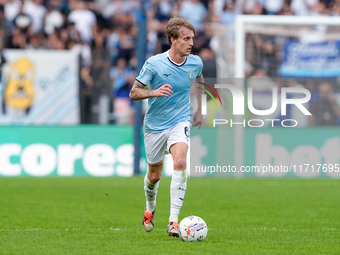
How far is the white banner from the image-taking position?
15750 mm

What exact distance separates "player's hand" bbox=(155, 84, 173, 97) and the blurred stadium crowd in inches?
355

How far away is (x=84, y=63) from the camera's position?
15.9 meters

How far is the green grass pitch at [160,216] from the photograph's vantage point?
19.8ft

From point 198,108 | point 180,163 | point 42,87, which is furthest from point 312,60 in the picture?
point 180,163

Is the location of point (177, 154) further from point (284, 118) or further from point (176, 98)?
point (284, 118)

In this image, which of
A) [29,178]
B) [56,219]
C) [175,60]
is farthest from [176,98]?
[29,178]

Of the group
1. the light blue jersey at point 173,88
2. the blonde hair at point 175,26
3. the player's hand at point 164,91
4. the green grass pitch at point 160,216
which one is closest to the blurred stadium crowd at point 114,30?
the green grass pitch at point 160,216

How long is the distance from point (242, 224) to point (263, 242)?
5.16 feet

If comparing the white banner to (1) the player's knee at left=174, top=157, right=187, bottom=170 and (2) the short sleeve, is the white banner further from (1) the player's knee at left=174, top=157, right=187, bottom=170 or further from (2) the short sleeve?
(1) the player's knee at left=174, top=157, right=187, bottom=170

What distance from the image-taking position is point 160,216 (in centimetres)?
877

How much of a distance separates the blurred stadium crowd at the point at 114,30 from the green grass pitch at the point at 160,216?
105 inches

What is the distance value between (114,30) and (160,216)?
10.9 metres

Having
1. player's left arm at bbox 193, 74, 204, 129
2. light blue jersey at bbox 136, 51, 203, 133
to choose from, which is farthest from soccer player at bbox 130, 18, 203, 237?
player's left arm at bbox 193, 74, 204, 129

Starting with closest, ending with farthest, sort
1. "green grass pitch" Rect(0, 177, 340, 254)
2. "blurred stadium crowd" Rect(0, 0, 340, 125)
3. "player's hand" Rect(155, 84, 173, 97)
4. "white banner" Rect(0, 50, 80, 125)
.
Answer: "green grass pitch" Rect(0, 177, 340, 254), "player's hand" Rect(155, 84, 173, 97), "white banner" Rect(0, 50, 80, 125), "blurred stadium crowd" Rect(0, 0, 340, 125)
